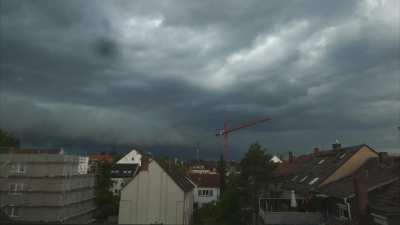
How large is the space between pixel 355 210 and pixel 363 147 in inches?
615

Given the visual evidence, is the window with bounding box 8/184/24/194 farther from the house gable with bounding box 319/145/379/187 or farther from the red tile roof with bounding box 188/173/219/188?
the house gable with bounding box 319/145/379/187

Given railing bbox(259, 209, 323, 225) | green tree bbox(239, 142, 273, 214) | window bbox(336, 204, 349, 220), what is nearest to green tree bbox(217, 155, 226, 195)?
green tree bbox(239, 142, 273, 214)

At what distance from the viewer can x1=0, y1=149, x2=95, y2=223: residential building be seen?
45469mm

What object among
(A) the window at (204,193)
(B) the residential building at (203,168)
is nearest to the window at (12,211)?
(A) the window at (204,193)

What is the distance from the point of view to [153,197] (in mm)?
38125

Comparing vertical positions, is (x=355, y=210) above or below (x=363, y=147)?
below

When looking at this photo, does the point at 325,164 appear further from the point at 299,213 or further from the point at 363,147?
the point at 299,213

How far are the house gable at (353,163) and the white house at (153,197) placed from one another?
16.1m

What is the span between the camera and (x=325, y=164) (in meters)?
42.8

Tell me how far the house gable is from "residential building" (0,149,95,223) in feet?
113

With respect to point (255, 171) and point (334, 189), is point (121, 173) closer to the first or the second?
point (255, 171)

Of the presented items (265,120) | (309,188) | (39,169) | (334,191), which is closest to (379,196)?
(334,191)

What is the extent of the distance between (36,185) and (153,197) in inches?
757

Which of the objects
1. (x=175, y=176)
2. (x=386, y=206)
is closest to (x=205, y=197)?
(x=175, y=176)
